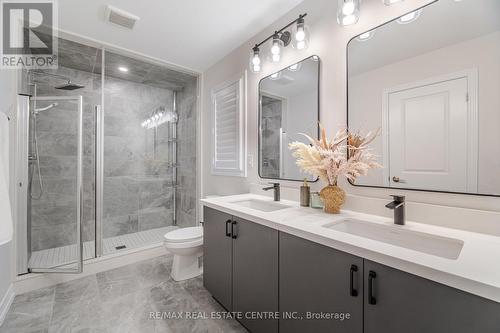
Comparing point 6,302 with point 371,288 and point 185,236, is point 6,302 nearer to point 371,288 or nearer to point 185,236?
point 185,236

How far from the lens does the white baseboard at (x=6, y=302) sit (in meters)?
1.58

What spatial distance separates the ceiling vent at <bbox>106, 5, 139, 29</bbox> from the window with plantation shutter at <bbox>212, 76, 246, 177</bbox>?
1.04 metres

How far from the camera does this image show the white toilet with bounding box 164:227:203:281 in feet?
6.50

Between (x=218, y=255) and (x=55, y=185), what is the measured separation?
2.19m

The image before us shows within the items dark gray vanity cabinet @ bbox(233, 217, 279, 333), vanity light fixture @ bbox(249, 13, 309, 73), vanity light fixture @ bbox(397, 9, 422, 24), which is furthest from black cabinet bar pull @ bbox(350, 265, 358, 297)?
vanity light fixture @ bbox(249, 13, 309, 73)

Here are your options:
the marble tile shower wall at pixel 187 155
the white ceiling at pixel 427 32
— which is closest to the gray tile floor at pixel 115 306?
the marble tile shower wall at pixel 187 155

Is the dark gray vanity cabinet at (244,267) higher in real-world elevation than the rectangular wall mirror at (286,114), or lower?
lower

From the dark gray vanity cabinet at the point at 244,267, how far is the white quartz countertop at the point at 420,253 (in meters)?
0.14

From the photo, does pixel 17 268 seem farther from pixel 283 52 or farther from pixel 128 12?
pixel 283 52

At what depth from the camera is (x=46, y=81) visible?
7.57ft

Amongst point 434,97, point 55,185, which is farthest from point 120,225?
point 434,97

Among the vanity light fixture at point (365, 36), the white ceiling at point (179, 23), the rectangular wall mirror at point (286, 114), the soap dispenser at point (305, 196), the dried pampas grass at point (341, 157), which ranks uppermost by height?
the white ceiling at point (179, 23)

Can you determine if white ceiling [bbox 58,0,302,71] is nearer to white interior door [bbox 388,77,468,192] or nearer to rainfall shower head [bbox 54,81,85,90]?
rainfall shower head [bbox 54,81,85,90]

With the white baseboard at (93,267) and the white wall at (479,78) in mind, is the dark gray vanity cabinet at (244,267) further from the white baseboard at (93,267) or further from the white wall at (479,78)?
the white baseboard at (93,267)
